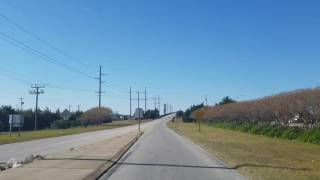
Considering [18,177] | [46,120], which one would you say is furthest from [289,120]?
[46,120]

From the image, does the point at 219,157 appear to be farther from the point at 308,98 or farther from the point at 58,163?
the point at 308,98

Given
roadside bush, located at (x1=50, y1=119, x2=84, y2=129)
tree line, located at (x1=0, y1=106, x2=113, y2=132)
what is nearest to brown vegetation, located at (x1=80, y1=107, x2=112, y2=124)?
tree line, located at (x1=0, y1=106, x2=113, y2=132)

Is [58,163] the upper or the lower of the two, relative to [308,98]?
lower

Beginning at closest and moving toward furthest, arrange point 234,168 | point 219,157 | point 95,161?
point 234,168 → point 95,161 → point 219,157

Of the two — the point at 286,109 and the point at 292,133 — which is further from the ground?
the point at 286,109

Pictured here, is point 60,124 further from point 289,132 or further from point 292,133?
point 292,133

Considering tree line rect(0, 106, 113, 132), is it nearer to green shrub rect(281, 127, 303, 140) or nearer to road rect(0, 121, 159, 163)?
road rect(0, 121, 159, 163)

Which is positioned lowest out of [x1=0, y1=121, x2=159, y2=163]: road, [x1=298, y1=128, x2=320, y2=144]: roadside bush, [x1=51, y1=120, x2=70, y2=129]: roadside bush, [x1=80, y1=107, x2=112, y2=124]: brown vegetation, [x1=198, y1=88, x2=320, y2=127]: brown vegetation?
[x1=0, y1=121, x2=159, y2=163]: road

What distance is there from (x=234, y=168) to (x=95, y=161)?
19.0ft

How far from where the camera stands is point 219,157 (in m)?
28.8

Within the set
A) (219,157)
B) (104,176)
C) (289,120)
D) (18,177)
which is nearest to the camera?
(18,177)

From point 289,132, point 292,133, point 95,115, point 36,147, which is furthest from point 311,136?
point 95,115

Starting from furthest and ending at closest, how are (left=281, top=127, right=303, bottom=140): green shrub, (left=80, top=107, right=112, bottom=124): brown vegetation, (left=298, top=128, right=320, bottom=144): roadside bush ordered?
(left=80, top=107, right=112, bottom=124): brown vegetation, (left=281, top=127, right=303, bottom=140): green shrub, (left=298, top=128, right=320, bottom=144): roadside bush

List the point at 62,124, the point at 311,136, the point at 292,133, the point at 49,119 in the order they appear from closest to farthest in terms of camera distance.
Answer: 1. the point at 311,136
2. the point at 292,133
3. the point at 62,124
4. the point at 49,119
